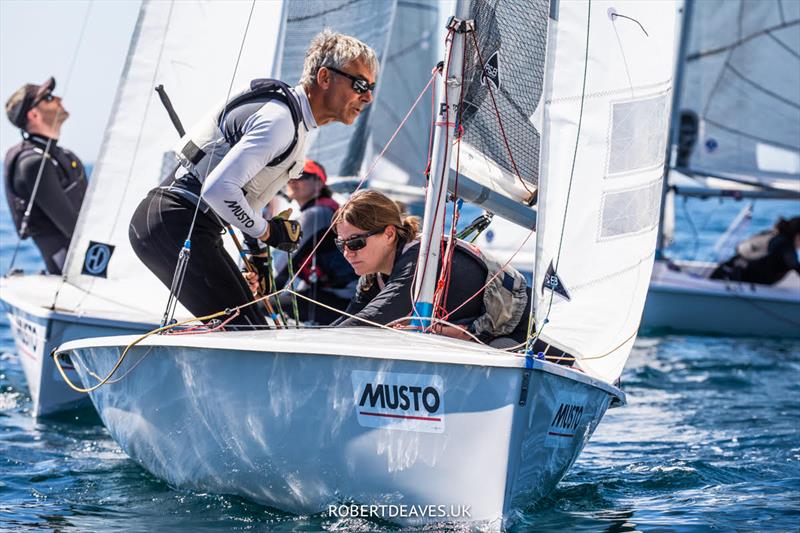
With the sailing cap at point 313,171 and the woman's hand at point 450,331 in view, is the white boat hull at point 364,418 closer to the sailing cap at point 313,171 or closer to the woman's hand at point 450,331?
the woman's hand at point 450,331

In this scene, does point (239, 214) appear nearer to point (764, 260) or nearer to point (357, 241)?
point (357, 241)

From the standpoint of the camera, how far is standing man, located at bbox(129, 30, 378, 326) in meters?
3.89

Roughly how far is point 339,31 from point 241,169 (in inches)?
185

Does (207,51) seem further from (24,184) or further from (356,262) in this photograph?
(356,262)

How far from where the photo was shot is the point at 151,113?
6285mm

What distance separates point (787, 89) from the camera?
11.9 meters

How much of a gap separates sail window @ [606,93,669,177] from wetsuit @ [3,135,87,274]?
3.99m

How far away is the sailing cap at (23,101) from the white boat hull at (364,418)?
341 cm

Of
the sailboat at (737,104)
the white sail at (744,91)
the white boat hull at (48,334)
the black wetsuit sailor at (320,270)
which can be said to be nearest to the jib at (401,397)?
the white boat hull at (48,334)

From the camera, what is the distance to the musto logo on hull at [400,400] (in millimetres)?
3344

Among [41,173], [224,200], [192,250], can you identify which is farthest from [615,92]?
[41,173]

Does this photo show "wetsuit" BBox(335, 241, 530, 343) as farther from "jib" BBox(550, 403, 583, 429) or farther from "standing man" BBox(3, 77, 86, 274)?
"standing man" BBox(3, 77, 86, 274)

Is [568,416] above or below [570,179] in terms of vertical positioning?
below

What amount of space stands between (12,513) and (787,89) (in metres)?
9.78
